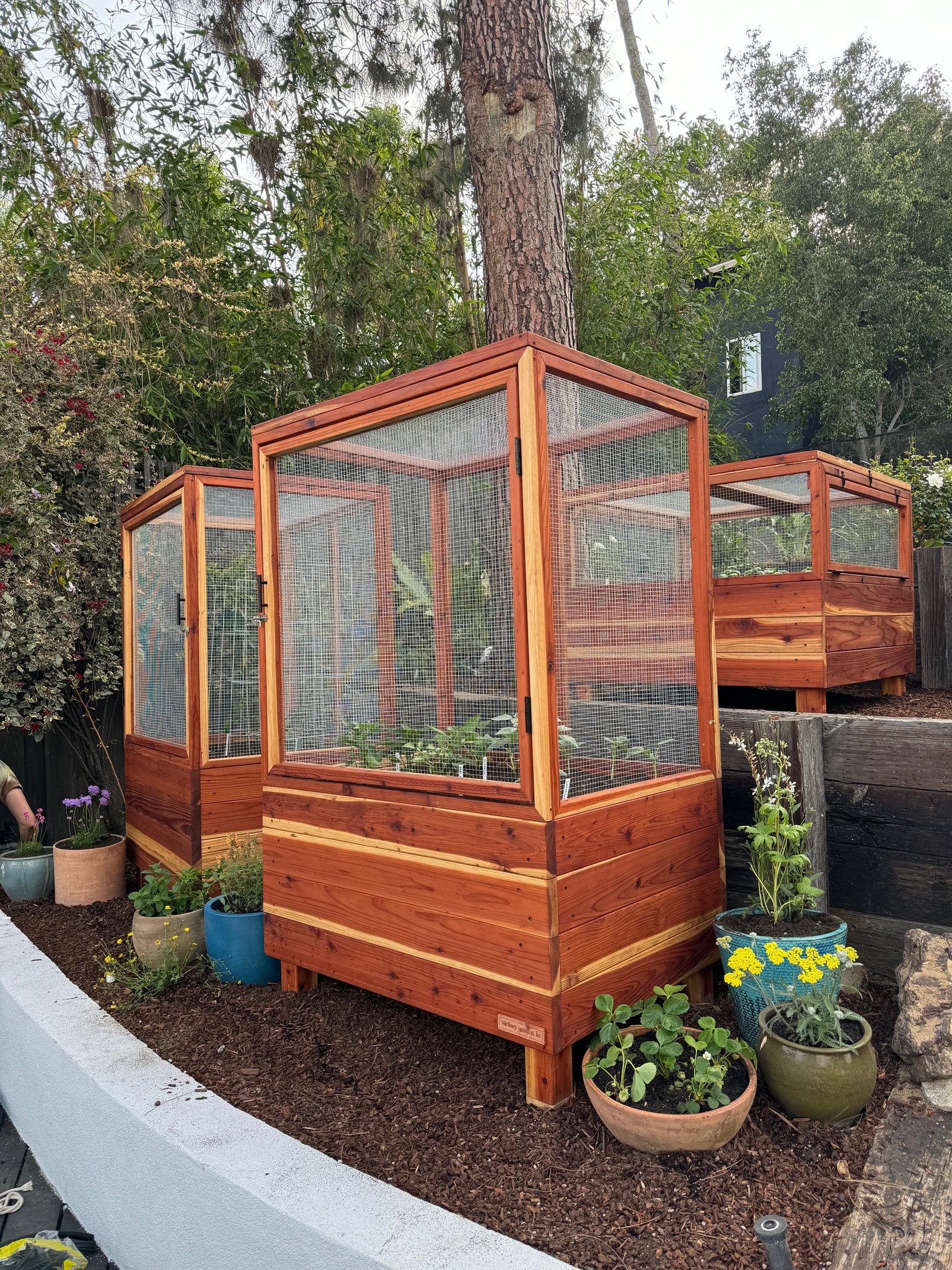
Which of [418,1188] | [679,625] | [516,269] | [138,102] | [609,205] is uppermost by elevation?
[138,102]

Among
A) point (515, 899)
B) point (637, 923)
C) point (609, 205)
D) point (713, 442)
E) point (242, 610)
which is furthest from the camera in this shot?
point (713, 442)

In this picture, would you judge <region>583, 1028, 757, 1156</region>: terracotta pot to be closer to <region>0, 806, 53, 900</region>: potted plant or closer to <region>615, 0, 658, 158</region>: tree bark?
<region>0, 806, 53, 900</region>: potted plant

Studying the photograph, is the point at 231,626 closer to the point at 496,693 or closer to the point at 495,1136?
the point at 496,693

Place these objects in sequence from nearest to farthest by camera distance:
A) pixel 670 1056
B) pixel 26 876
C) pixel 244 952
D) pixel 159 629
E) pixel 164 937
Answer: pixel 670 1056, pixel 244 952, pixel 164 937, pixel 159 629, pixel 26 876

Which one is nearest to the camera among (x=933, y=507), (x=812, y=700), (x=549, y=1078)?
(x=549, y=1078)

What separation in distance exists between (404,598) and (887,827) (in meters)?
1.41

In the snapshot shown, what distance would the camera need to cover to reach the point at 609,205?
510cm

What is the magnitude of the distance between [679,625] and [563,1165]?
1.25 m


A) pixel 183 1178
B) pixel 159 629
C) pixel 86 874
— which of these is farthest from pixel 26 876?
pixel 183 1178

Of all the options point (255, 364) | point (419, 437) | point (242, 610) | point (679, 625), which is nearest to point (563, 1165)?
point (679, 625)

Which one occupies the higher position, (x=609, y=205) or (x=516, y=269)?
(x=609, y=205)

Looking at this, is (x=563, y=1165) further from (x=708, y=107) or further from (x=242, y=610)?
(x=708, y=107)

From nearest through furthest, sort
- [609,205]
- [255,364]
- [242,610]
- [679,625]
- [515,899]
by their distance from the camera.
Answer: [515,899] < [679,625] < [242,610] < [255,364] < [609,205]

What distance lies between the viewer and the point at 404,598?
208 cm
